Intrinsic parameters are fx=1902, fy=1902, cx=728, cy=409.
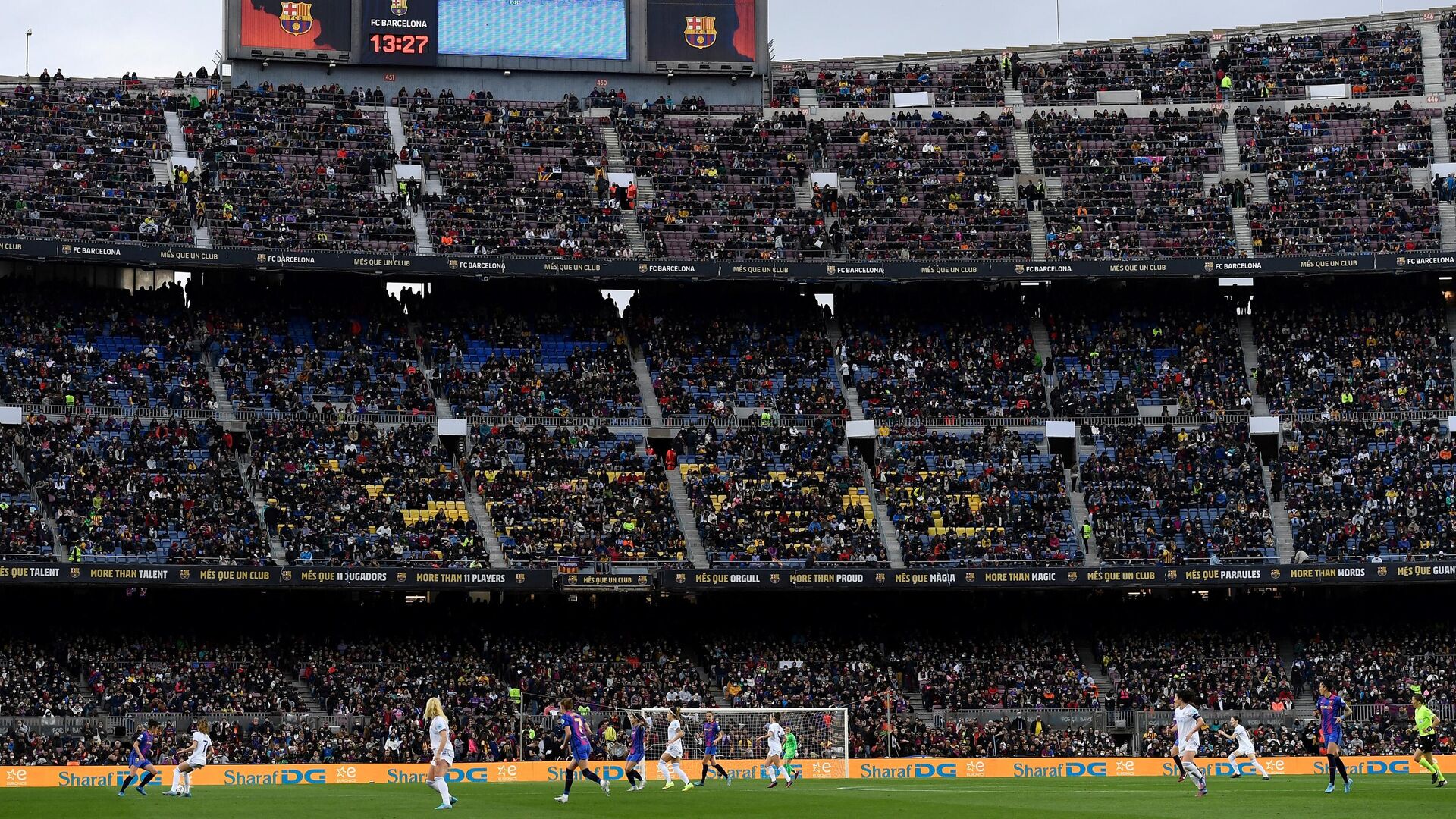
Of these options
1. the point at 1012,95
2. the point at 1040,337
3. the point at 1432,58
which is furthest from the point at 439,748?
the point at 1432,58

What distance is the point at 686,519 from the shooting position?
62719 mm

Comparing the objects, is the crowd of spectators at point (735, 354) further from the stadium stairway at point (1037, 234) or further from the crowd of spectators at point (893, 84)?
the crowd of spectators at point (893, 84)

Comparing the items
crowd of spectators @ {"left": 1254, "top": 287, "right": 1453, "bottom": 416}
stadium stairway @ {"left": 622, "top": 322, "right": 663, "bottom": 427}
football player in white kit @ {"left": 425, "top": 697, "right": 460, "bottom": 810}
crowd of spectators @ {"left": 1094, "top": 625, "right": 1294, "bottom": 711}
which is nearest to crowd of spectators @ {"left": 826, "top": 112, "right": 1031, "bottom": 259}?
stadium stairway @ {"left": 622, "top": 322, "right": 663, "bottom": 427}

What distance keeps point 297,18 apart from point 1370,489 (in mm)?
43819

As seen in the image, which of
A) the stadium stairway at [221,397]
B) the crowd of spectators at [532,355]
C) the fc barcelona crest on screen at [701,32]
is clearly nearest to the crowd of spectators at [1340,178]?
the fc barcelona crest on screen at [701,32]

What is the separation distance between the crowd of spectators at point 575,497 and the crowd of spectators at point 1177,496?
562 inches

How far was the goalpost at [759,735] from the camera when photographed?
51.1 meters

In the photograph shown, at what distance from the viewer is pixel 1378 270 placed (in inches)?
2618

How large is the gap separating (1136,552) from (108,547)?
105ft

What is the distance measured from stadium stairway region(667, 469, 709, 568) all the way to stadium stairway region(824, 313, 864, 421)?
23.0 feet

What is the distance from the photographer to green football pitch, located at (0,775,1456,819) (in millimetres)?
30641

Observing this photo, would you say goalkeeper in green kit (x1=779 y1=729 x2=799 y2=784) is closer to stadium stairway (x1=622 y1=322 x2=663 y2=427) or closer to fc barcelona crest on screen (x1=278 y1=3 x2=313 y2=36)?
stadium stairway (x1=622 y1=322 x2=663 y2=427)

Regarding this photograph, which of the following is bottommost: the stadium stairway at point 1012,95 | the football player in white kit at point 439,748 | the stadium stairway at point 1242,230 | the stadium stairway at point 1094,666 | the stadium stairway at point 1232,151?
the stadium stairway at point 1094,666

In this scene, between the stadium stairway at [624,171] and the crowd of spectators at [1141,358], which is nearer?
the crowd of spectators at [1141,358]
